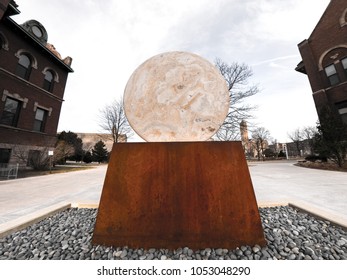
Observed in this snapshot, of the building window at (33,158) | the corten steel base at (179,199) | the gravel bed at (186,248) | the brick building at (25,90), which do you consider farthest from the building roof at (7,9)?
the corten steel base at (179,199)

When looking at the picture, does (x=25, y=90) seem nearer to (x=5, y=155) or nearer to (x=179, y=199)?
(x=5, y=155)

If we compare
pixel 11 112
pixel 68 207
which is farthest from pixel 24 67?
pixel 68 207

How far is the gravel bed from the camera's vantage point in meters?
1.68

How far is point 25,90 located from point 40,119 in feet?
8.46

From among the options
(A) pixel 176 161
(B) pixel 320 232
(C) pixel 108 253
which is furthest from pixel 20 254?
(B) pixel 320 232

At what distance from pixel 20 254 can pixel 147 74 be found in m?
2.94

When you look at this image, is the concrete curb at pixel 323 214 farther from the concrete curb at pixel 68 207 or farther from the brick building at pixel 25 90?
the brick building at pixel 25 90

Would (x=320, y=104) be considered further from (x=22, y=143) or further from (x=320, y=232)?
(x=22, y=143)

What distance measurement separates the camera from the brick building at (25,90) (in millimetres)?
11273

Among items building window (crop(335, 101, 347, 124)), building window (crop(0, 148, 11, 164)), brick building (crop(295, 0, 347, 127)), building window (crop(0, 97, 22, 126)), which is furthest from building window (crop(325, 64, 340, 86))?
building window (crop(0, 148, 11, 164))

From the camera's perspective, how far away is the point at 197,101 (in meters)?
2.68
